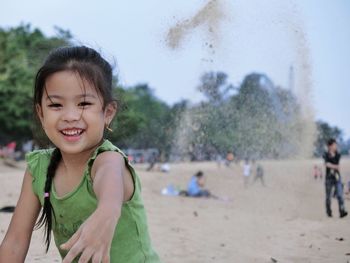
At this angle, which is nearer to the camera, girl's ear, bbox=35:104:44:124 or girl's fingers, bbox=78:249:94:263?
girl's fingers, bbox=78:249:94:263

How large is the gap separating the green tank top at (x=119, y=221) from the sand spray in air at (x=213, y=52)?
3375 millimetres

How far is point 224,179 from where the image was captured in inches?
831

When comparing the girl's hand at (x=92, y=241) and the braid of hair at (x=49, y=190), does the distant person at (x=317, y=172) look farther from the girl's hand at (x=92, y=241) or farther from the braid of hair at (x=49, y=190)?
the girl's hand at (x=92, y=241)

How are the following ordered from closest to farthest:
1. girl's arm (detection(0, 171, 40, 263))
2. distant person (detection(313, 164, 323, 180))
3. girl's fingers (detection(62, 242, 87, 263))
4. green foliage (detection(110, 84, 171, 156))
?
girl's fingers (detection(62, 242, 87, 263)), girl's arm (detection(0, 171, 40, 263)), green foliage (detection(110, 84, 171, 156)), distant person (detection(313, 164, 323, 180))

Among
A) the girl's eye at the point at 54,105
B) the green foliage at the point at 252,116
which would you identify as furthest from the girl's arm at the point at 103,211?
the green foliage at the point at 252,116

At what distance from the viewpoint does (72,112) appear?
2014 mm

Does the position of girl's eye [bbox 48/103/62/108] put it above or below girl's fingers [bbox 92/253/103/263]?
above

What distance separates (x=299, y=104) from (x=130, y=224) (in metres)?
8.66

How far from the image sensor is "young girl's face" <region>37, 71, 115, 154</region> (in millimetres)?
2025

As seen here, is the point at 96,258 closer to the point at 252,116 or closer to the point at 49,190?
the point at 49,190

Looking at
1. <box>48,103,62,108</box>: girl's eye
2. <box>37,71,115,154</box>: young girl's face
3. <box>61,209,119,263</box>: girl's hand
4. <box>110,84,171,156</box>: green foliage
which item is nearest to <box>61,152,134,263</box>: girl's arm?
<box>61,209,119,263</box>: girl's hand

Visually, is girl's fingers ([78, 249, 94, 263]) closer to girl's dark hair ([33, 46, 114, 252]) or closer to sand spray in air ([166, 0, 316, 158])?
girl's dark hair ([33, 46, 114, 252])

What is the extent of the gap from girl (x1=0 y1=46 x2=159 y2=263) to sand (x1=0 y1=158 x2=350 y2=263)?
186 cm

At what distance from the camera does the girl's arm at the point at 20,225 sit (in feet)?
7.63
